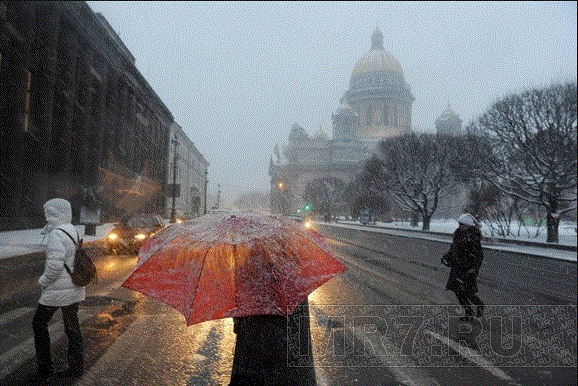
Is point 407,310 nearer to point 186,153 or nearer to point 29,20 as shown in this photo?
point 29,20

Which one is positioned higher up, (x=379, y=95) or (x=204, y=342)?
(x=379, y=95)

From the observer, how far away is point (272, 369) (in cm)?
304

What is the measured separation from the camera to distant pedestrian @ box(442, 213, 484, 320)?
6.98 meters

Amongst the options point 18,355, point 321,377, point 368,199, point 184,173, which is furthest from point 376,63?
point 18,355

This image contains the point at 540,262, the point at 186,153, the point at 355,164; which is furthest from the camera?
the point at 355,164

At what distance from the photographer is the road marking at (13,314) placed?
268 inches

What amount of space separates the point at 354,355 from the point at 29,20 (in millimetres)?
23922

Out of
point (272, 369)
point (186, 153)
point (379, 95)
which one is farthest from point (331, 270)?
point (379, 95)

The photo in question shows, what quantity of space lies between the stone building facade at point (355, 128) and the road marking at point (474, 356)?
9423 centimetres

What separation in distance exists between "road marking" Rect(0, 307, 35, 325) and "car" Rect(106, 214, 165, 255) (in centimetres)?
866

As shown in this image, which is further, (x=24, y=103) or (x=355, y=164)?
(x=355, y=164)

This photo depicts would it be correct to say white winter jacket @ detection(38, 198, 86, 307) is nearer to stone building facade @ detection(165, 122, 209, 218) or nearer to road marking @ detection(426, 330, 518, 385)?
road marking @ detection(426, 330, 518, 385)

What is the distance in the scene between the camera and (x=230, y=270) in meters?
2.71

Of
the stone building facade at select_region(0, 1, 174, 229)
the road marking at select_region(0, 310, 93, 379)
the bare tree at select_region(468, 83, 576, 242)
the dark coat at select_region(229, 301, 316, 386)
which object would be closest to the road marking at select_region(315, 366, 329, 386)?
the dark coat at select_region(229, 301, 316, 386)
